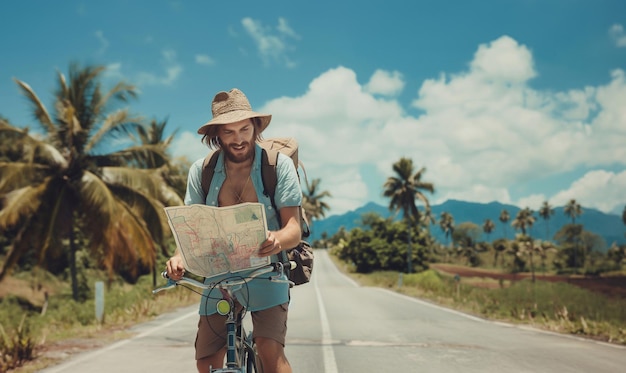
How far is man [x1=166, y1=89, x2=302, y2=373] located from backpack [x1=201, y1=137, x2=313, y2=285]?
0.10ft

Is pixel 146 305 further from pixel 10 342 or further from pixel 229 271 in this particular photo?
pixel 229 271

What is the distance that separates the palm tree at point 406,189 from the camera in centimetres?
5288

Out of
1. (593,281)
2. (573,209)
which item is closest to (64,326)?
(593,281)

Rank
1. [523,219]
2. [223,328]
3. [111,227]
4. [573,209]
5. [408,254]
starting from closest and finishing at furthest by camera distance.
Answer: [223,328]
[111,227]
[408,254]
[523,219]
[573,209]

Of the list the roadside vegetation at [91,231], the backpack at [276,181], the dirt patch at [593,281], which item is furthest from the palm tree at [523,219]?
the backpack at [276,181]

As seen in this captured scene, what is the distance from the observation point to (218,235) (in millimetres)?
2408

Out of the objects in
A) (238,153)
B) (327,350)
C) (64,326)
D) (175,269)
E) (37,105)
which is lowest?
(64,326)

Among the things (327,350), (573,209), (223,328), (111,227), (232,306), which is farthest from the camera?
(573,209)

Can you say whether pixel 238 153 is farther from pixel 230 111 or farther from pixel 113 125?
pixel 113 125

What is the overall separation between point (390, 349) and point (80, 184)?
13103 mm

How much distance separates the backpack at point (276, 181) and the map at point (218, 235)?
39 centimetres

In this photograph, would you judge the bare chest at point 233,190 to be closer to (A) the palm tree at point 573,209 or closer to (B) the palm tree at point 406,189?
(B) the palm tree at point 406,189

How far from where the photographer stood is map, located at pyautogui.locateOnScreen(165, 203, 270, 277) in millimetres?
2330

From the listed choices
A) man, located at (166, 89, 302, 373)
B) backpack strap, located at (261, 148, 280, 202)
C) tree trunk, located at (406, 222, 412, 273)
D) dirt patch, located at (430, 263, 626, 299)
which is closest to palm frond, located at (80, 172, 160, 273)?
man, located at (166, 89, 302, 373)
